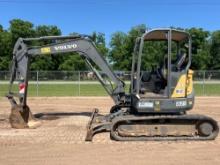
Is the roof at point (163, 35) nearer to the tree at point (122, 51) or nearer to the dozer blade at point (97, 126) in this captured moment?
the dozer blade at point (97, 126)

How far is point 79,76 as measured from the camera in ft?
112

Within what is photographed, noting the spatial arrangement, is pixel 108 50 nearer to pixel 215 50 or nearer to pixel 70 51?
pixel 215 50

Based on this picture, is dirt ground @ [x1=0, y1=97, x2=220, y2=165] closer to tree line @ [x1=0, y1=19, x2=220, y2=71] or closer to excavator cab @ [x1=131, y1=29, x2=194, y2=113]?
excavator cab @ [x1=131, y1=29, x2=194, y2=113]

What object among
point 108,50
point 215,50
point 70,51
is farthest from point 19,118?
point 215,50

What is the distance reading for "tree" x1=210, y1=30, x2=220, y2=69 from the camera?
81719 millimetres

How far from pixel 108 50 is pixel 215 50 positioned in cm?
2102

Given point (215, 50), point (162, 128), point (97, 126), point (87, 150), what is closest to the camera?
point (87, 150)

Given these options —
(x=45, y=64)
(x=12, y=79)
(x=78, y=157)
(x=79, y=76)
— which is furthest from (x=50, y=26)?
(x=78, y=157)

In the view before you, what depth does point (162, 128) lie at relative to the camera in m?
12.1

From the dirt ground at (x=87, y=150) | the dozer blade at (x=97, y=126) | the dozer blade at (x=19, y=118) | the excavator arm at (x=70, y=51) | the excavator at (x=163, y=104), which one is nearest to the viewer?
the dirt ground at (x=87, y=150)

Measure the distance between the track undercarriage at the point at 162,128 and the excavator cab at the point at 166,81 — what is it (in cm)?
27

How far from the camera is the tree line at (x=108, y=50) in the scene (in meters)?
70.0

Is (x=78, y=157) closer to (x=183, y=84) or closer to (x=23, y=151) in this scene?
(x=23, y=151)

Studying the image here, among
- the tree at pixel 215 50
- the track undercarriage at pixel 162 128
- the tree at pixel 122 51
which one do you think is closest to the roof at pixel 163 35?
the track undercarriage at pixel 162 128
